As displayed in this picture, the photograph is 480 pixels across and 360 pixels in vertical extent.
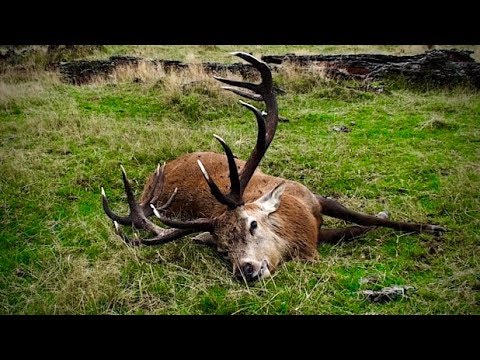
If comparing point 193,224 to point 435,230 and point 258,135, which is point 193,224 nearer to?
point 258,135

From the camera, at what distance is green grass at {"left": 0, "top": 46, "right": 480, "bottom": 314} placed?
375 cm

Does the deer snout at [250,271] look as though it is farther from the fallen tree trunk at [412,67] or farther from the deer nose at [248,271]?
the fallen tree trunk at [412,67]

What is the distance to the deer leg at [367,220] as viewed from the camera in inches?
185

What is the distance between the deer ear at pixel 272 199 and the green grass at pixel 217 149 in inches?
24.3

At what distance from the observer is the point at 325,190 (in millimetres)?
5820

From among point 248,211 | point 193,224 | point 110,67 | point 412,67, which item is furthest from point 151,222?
point 110,67

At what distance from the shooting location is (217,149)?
7066mm

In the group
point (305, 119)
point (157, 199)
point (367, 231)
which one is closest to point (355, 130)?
point (305, 119)

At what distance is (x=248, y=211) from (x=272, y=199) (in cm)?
34

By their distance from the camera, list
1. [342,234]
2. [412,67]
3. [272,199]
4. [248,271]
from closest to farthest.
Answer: [248,271]
[272,199]
[342,234]
[412,67]

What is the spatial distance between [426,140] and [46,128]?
582cm

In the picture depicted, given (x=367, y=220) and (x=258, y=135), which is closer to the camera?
(x=258, y=135)

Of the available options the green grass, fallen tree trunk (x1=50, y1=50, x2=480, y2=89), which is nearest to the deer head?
the green grass

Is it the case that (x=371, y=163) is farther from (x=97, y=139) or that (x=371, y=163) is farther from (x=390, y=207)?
(x=97, y=139)
